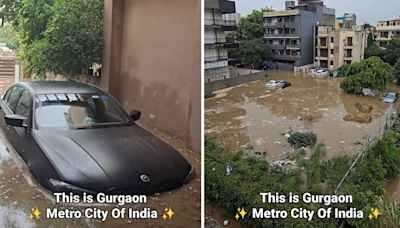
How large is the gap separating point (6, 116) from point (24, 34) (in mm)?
345

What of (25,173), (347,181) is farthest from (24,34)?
(347,181)

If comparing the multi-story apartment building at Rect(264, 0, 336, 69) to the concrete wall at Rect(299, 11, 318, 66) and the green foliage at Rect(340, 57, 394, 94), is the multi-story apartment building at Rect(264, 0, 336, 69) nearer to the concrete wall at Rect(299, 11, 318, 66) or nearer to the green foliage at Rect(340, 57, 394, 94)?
the concrete wall at Rect(299, 11, 318, 66)

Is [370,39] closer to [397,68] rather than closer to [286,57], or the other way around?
[397,68]

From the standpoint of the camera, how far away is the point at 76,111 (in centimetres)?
159

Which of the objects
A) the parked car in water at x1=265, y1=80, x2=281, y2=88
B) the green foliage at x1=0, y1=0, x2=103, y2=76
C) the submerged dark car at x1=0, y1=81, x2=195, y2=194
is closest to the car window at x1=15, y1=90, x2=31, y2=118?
the submerged dark car at x1=0, y1=81, x2=195, y2=194

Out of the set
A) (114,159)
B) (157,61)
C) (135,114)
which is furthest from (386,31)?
(114,159)

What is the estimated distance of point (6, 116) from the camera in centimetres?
162

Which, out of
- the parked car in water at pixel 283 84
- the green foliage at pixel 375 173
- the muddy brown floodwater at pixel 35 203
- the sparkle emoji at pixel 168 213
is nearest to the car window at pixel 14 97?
the muddy brown floodwater at pixel 35 203

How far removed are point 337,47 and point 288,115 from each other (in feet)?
1.35

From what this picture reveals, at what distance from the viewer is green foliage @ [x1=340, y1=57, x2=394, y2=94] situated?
74.4 inches

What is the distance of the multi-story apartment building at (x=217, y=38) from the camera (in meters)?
1.77

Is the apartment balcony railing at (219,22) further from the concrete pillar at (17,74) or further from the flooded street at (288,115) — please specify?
the concrete pillar at (17,74)

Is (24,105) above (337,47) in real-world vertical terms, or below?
below

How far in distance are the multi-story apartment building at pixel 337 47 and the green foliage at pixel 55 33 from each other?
3.56 feet
